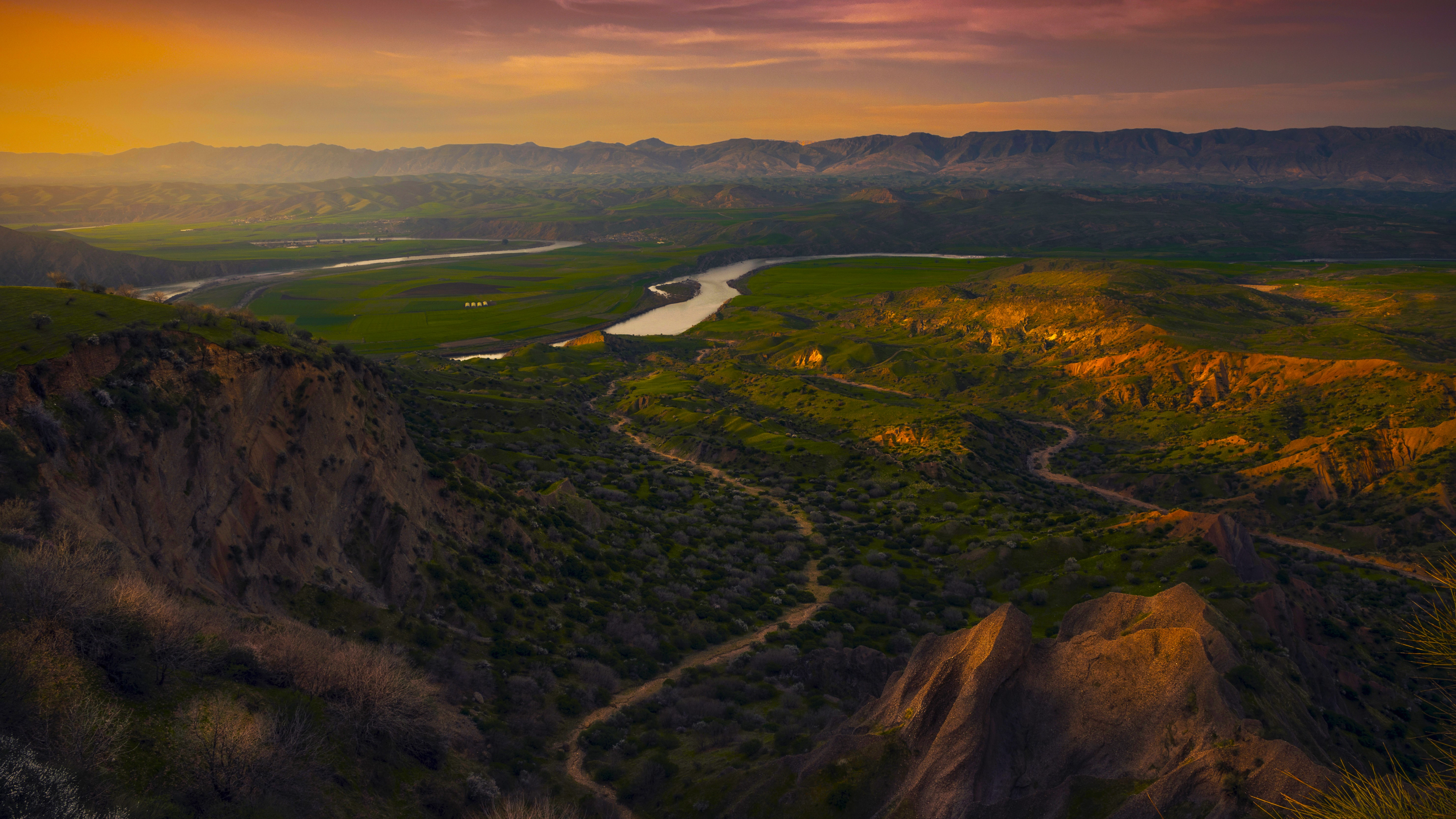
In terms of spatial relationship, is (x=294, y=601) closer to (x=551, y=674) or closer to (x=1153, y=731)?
(x=551, y=674)

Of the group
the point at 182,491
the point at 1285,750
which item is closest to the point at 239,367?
the point at 182,491

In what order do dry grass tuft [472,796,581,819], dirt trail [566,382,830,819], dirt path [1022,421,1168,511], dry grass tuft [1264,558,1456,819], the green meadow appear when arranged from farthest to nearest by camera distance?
dirt path [1022,421,1168,511], dirt trail [566,382,830,819], the green meadow, dry grass tuft [472,796,581,819], dry grass tuft [1264,558,1456,819]

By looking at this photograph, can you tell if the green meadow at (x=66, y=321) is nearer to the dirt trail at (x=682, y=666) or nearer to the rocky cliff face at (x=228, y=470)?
the rocky cliff face at (x=228, y=470)

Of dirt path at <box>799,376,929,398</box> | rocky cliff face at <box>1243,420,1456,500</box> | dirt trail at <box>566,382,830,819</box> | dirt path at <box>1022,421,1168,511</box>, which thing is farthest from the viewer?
dirt path at <box>799,376,929,398</box>

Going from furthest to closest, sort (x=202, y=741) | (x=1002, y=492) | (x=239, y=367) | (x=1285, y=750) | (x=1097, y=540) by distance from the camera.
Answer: (x=1002, y=492), (x=1097, y=540), (x=239, y=367), (x=1285, y=750), (x=202, y=741)

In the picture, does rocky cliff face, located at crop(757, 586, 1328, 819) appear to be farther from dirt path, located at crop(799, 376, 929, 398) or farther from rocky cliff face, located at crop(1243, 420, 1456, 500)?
dirt path, located at crop(799, 376, 929, 398)

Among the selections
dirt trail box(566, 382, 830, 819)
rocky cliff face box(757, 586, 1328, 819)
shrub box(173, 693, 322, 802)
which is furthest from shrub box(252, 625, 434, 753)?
rocky cliff face box(757, 586, 1328, 819)

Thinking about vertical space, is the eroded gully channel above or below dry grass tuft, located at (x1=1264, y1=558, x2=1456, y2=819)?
below
